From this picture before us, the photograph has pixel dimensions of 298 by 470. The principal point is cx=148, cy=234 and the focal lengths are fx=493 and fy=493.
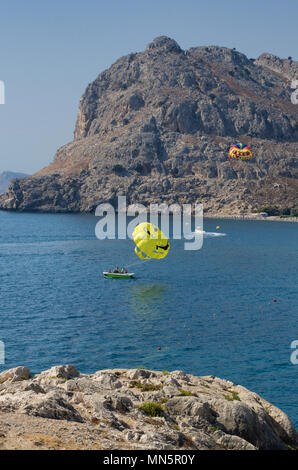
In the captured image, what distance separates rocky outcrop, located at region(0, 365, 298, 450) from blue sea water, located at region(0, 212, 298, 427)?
10.0 metres

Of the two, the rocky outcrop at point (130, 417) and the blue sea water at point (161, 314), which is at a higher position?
the rocky outcrop at point (130, 417)

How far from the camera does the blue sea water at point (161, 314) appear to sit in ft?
112

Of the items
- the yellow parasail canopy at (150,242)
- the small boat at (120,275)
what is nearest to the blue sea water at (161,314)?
the small boat at (120,275)

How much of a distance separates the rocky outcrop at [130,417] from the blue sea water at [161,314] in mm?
10029

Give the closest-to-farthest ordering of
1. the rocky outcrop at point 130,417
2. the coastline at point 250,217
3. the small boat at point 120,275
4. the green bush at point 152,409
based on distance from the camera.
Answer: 1. the rocky outcrop at point 130,417
2. the green bush at point 152,409
3. the small boat at point 120,275
4. the coastline at point 250,217

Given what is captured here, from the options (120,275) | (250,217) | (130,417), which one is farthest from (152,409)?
(250,217)

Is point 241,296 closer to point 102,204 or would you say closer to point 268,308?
point 268,308

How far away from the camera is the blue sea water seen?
34125 millimetres

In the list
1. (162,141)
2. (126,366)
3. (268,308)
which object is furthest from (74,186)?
(126,366)

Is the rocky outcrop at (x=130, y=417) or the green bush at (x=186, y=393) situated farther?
the green bush at (x=186, y=393)

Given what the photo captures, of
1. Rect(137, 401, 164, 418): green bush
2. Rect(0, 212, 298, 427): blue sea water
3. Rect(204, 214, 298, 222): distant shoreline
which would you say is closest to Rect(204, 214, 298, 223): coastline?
Rect(204, 214, 298, 222): distant shoreline

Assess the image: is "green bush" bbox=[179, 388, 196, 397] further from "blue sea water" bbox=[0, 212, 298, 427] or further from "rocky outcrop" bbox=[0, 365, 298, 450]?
"blue sea water" bbox=[0, 212, 298, 427]

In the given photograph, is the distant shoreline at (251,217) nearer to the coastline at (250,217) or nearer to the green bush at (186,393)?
the coastline at (250,217)

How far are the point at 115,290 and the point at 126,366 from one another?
993 inches
